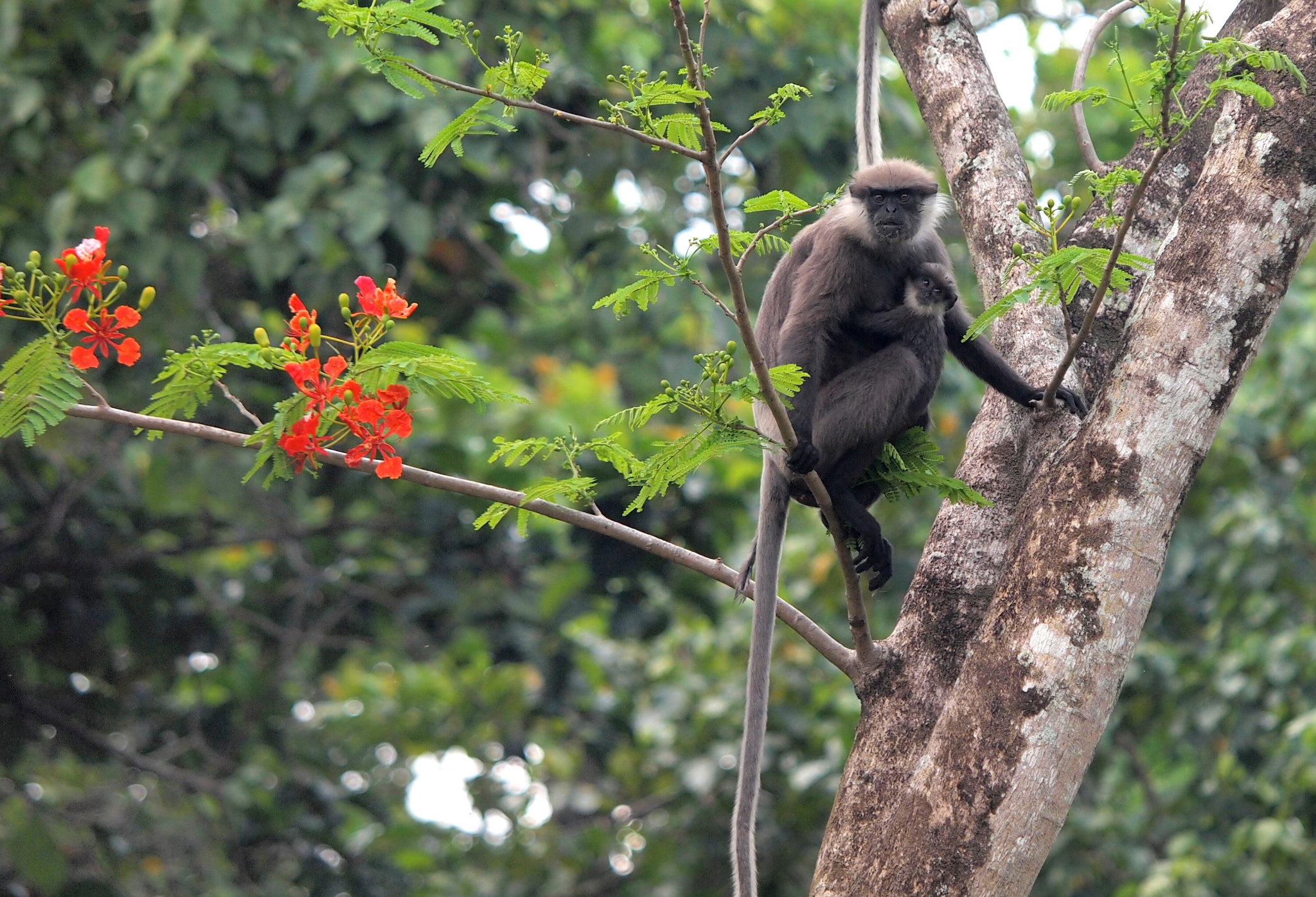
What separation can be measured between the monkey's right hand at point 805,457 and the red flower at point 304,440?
1043 millimetres

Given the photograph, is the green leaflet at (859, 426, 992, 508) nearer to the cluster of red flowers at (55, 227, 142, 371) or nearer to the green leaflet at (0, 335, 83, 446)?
the cluster of red flowers at (55, 227, 142, 371)

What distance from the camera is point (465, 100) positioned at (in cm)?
514

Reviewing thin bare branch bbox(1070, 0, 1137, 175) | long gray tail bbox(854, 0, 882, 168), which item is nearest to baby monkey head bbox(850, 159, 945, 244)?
long gray tail bbox(854, 0, 882, 168)

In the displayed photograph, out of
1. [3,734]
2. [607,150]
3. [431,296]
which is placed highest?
[607,150]

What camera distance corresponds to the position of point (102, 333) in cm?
246

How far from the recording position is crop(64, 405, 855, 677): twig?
2375mm

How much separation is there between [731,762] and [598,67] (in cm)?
338

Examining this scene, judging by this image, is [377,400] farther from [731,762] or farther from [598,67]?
[731,762]

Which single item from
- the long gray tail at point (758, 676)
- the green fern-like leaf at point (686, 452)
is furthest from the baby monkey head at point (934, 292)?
the green fern-like leaf at point (686, 452)

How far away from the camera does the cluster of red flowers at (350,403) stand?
2377 millimetres

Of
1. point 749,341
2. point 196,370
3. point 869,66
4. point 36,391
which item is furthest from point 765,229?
point 869,66

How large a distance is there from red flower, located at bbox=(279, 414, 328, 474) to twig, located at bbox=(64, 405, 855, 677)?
3 centimetres

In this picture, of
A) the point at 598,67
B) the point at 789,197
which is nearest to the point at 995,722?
the point at 789,197

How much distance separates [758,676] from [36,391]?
5.28 feet
